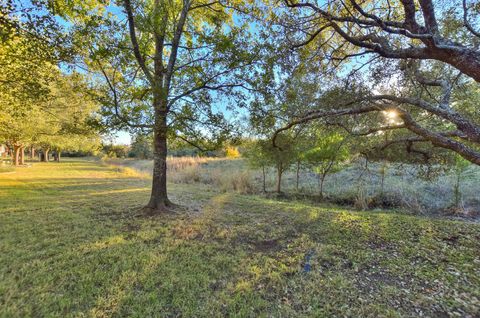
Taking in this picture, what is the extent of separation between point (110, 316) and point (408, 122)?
5.12 meters

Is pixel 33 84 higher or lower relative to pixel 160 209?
higher

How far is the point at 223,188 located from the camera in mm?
11320

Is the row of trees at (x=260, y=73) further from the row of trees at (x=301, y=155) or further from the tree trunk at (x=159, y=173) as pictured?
the row of trees at (x=301, y=155)

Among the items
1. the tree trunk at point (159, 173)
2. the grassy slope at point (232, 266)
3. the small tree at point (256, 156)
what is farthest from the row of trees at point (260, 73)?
the small tree at point (256, 156)

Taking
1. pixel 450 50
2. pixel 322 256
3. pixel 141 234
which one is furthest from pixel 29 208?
pixel 450 50

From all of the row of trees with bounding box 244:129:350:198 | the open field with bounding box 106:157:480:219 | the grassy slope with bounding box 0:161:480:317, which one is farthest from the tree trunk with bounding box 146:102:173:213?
the open field with bounding box 106:157:480:219

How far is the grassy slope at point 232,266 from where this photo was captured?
2.25 metres

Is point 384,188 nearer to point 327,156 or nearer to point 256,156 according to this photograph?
point 327,156

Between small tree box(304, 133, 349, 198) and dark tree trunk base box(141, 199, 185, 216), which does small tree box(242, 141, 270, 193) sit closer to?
small tree box(304, 133, 349, 198)

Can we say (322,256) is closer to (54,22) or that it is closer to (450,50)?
(450,50)

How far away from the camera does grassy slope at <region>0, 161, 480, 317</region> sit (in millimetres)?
2246

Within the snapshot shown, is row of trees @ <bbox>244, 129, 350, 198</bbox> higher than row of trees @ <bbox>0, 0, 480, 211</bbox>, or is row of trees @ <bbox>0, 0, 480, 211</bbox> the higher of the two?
row of trees @ <bbox>0, 0, 480, 211</bbox>

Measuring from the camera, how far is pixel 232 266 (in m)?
3.06

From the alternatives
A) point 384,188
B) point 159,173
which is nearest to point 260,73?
point 159,173
